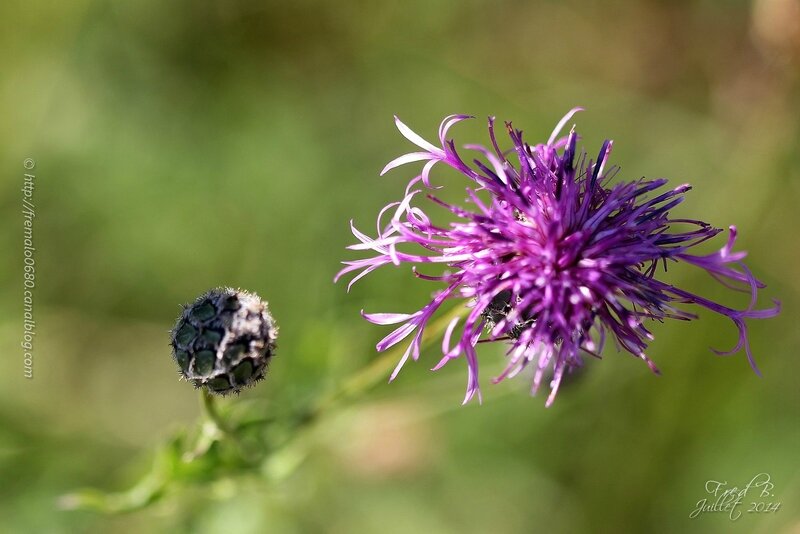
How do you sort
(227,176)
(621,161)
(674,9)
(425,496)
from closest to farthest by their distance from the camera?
(425,496)
(227,176)
(621,161)
(674,9)

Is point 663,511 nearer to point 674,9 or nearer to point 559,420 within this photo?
point 559,420

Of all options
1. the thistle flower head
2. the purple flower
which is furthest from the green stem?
the thistle flower head

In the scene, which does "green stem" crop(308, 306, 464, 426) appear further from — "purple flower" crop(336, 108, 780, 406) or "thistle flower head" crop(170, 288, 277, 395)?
"thistle flower head" crop(170, 288, 277, 395)

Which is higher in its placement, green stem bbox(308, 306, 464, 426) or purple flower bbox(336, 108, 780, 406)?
green stem bbox(308, 306, 464, 426)

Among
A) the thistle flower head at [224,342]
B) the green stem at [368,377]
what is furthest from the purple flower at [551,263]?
the green stem at [368,377]

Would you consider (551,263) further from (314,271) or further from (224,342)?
(314,271)

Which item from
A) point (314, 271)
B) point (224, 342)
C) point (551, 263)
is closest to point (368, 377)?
point (224, 342)

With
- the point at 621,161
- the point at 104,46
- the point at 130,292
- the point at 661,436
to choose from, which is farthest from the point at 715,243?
the point at 104,46
